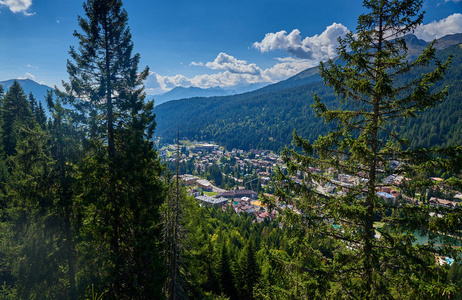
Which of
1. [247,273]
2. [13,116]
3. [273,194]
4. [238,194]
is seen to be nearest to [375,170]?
[273,194]

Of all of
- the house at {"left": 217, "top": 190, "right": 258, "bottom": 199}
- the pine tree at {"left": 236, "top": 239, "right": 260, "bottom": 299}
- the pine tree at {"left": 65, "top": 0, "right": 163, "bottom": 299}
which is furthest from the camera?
the house at {"left": 217, "top": 190, "right": 258, "bottom": 199}

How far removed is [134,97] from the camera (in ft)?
36.8

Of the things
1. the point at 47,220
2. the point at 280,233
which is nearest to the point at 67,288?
the point at 47,220

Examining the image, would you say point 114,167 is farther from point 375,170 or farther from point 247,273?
point 247,273

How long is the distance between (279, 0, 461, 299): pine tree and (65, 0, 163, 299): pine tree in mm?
6878

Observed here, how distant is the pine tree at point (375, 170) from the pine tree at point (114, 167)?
6.88 metres

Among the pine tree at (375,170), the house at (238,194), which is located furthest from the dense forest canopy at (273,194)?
the house at (238,194)

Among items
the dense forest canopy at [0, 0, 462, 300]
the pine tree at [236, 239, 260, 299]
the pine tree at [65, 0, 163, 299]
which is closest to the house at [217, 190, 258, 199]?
the pine tree at [236, 239, 260, 299]

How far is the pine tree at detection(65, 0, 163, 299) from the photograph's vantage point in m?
9.93

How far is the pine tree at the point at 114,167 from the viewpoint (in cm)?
993

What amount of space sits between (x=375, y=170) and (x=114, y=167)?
9891 millimetres

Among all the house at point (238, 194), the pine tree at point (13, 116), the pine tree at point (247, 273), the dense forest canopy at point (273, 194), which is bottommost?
the house at point (238, 194)

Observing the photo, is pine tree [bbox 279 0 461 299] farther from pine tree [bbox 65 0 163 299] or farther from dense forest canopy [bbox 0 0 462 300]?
pine tree [bbox 65 0 163 299]

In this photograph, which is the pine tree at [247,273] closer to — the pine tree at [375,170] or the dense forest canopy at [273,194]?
the dense forest canopy at [273,194]
